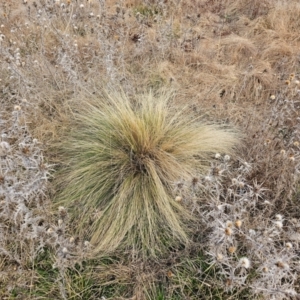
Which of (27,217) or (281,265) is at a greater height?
(27,217)

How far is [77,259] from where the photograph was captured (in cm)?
165

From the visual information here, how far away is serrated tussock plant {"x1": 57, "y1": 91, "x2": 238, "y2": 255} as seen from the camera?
1.84m

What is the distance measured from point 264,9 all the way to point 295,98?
1.78m

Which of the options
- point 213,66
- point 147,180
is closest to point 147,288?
point 147,180

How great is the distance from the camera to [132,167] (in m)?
2.04

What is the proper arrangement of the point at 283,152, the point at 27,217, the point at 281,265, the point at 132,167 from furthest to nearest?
the point at 132,167 < the point at 283,152 < the point at 27,217 < the point at 281,265

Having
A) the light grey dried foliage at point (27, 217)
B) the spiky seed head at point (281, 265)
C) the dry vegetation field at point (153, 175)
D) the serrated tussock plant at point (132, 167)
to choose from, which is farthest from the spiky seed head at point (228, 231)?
the light grey dried foliage at point (27, 217)

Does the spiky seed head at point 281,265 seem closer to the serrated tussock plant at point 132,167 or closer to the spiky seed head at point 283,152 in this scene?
the serrated tussock plant at point 132,167

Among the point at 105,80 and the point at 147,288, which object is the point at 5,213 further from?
the point at 105,80

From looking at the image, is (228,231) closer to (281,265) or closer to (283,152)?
(281,265)

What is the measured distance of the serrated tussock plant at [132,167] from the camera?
6.04 feet

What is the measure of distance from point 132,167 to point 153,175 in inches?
7.0

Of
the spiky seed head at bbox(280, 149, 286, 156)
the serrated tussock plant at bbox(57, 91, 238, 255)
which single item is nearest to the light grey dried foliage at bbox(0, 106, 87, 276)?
the serrated tussock plant at bbox(57, 91, 238, 255)

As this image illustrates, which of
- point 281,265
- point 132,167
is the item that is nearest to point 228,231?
point 281,265
